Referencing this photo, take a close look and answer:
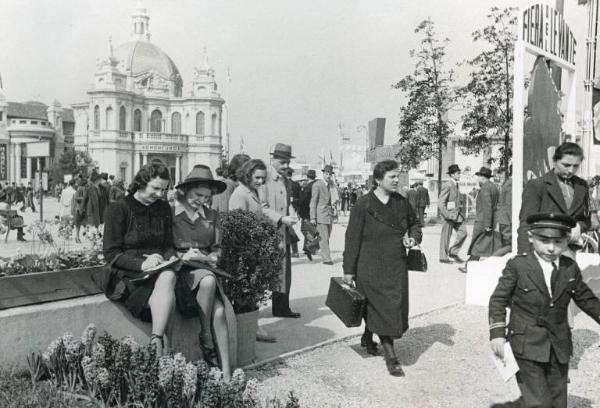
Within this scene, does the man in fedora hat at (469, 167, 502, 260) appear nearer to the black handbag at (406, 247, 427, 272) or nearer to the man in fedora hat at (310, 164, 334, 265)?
the man in fedora hat at (310, 164, 334, 265)

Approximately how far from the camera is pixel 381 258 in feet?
18.4

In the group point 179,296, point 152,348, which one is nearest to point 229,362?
point 179,296

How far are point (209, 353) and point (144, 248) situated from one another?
0.91 m

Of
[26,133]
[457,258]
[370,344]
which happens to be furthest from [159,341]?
[26,133]

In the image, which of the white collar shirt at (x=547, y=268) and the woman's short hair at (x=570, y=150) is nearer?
the white collar shirt at (x=547, y=268)

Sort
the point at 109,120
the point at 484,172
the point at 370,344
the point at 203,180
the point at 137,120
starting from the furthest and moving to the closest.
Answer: the point at 137,120 < the point at 109,120 < the point at 484,172 < the point at 370,344 < the point at 203,180

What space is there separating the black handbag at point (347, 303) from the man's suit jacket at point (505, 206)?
6.20 metres

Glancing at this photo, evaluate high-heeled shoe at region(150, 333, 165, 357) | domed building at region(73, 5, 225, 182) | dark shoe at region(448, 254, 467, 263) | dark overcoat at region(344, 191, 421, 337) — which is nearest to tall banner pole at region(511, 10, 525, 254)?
dark overcoat at region(344, 191, 421, 337)

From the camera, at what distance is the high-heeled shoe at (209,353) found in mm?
4922

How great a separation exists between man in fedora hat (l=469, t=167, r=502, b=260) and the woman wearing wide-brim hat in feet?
21.7

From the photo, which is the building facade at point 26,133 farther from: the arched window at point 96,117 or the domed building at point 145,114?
the arched window at point 96,117

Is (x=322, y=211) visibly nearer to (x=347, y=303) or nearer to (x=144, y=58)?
(x=347, y=303)

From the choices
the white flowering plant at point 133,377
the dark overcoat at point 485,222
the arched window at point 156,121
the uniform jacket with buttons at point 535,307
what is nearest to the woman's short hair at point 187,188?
the white flowering plant at point 133,377

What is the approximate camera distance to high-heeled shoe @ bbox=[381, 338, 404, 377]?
5.32 m
